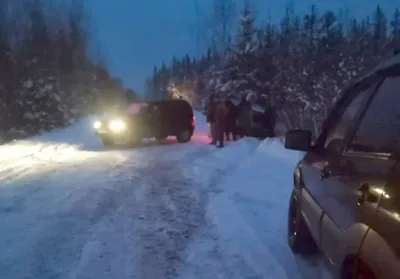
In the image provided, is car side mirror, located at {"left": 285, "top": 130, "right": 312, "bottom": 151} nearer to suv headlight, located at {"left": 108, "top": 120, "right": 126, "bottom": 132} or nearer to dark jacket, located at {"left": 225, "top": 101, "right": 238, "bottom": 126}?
dark jacket, located at {"left": 225, "top": 101, "right": 238, "bottom": 126}

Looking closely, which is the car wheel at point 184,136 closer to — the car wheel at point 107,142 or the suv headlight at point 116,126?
the suv headlight at point 116,126

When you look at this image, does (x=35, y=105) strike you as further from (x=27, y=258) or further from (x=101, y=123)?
(x=27, y=258)

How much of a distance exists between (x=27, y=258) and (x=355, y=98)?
379cm

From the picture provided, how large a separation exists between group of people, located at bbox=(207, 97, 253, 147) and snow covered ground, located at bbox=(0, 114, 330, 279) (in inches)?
217

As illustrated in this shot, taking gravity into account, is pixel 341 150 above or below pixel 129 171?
above

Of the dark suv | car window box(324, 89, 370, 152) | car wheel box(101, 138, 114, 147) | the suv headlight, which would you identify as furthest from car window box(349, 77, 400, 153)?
car wheel box(101, 138, 114, 147)

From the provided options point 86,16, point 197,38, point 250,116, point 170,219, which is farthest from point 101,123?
point 86,16

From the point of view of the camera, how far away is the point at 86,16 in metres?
64.1

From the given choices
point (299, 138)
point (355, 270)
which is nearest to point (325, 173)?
point (299, 138)

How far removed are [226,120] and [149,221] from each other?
13410 millimetres

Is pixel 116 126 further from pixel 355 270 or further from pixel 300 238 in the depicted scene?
pixel 355 270

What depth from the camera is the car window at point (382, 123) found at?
3186 millimetres

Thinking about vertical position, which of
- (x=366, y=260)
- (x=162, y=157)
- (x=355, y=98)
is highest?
(x=355, y=98)

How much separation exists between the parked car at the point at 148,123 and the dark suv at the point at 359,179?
53.7 feet
